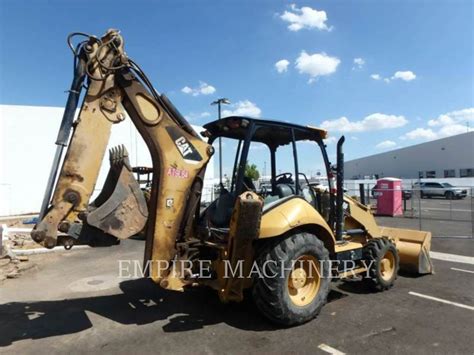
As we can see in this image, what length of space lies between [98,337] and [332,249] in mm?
3332

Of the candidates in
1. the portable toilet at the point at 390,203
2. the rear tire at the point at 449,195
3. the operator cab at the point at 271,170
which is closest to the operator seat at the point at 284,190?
the operator cab at the point at 271,170

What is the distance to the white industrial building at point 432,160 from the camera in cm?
4825

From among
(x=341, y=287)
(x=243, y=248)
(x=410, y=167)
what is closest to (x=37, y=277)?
(x=243, y=248)

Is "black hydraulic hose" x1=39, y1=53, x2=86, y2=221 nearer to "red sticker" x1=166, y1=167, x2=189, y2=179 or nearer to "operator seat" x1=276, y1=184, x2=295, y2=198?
"red sticker" x1=166, y1=167, x2=189, y2=179

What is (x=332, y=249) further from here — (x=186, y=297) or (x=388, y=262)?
(x=186, y=297)

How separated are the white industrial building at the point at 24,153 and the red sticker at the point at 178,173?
2221cm

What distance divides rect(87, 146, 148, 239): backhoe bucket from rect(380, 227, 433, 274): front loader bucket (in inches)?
201

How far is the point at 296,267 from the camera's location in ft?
17.0

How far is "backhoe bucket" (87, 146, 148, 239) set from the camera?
4.29 metres

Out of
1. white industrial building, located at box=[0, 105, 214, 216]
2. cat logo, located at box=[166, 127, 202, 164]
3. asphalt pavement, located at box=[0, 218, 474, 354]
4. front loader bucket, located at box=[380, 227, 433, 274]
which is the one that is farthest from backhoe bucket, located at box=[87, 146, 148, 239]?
white industrial building, located at box=[0, 105, 214, 216]

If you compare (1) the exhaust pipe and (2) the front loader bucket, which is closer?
(1) the exhaust pipe

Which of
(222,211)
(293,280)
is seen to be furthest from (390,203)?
(222,211)

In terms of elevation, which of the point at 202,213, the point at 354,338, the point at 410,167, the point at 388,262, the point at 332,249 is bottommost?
the point at 354,338

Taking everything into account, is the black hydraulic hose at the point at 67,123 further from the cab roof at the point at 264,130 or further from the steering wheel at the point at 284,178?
the steering wheel at the point at 284,178
